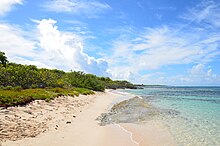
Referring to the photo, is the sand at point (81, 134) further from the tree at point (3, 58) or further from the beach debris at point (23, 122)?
the tree at point (3, 58)

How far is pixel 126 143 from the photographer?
1129cm

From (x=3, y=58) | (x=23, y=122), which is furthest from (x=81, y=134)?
(x=3, y=58)

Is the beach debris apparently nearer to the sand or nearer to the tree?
the sand

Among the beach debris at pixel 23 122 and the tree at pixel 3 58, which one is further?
the tree at pixel 3 58

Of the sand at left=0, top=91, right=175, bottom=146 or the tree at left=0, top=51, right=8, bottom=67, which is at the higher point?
the tree at left=0, top=51, right=8, bottom=67

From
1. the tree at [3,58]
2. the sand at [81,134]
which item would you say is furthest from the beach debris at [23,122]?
the tree at [3,58]

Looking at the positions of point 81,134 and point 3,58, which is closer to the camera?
point 81,134

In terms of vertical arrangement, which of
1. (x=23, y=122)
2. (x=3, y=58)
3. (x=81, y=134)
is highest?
(x=3, y=58)

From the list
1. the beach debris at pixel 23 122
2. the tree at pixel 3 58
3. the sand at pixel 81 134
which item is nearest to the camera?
the sand at pixel 81 134

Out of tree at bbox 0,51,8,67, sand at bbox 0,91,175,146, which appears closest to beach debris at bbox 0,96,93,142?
sand at bbox 0,91,175,146

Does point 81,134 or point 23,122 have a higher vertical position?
point 23,122

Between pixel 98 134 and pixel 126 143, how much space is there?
6.79 feet

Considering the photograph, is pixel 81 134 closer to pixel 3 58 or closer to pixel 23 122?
pixel 23 122

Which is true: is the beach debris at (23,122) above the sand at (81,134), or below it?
above
